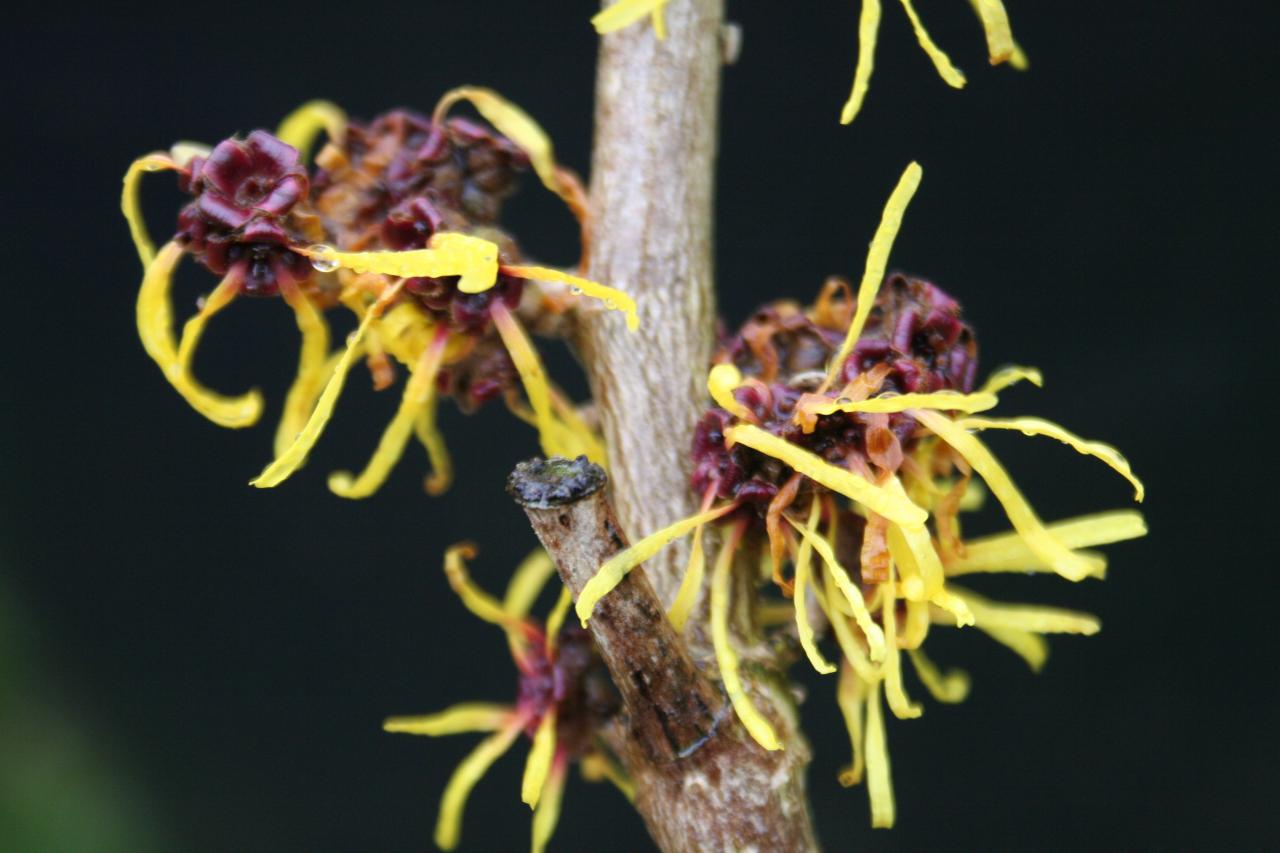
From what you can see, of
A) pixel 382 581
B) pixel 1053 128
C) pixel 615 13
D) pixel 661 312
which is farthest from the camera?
pixel 382 581

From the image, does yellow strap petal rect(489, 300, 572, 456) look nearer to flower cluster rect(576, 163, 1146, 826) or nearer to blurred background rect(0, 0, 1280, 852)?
flower cluster rect(576, 163, 1146, 826)

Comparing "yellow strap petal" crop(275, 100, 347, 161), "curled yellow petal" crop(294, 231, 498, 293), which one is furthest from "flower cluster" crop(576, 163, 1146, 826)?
"yellow strap petal" crop(275, 100, 347, 161)

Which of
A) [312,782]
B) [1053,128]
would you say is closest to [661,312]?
[1053,128]

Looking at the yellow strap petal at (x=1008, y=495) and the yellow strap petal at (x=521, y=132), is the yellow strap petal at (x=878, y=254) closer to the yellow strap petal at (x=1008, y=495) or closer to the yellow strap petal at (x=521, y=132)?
the yellow strap petal at (x=1008, y=495)

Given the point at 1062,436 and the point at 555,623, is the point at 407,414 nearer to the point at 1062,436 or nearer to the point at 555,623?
the point at 555,623

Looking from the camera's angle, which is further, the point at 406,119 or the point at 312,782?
the point at 312,782

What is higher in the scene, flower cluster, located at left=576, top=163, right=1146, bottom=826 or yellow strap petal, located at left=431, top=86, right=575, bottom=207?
yellow strap petal, located at left=431, top=86, right=575, bottom=207

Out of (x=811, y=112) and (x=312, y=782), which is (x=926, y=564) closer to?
(x=811, y=112)
